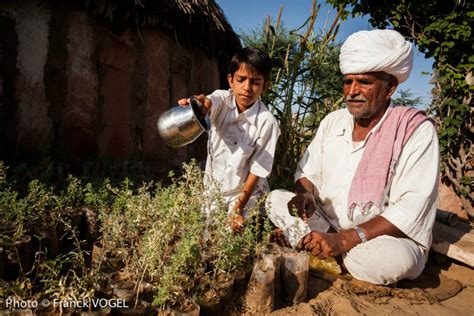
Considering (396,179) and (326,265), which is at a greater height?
(396,179)

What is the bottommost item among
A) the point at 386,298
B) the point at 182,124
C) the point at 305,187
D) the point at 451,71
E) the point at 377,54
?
the point at 386,298

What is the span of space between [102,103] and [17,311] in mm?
3028

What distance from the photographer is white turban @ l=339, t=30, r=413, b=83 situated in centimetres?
248

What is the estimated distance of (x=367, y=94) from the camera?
8.23 ft

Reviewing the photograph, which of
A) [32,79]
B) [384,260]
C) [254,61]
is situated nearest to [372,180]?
[384,260]

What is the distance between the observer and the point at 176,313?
146 centimetres

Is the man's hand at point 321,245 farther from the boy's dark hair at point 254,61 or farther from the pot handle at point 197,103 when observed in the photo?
the boy's dark hair at point 254,61

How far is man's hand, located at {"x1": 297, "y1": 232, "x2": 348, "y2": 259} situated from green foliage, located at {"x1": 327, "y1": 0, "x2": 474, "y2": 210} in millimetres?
3500

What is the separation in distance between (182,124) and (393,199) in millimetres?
1386

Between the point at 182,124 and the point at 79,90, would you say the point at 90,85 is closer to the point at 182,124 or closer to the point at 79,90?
the point at 79,90

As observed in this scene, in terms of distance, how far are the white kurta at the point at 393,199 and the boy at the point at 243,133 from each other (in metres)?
0.32

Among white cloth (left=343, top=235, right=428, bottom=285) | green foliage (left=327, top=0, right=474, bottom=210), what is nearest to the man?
white cloth (left=343, top=235, right=428, bottom=285)

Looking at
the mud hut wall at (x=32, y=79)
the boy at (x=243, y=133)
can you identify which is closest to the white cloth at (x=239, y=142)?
the boy at (x=243, y=133)

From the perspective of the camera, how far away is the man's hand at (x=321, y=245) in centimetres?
215
